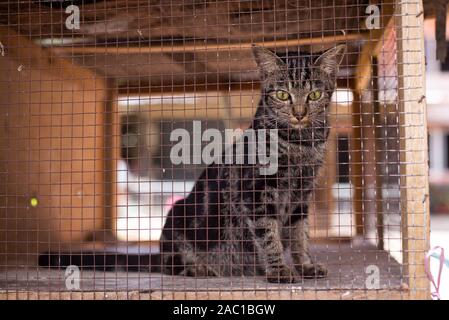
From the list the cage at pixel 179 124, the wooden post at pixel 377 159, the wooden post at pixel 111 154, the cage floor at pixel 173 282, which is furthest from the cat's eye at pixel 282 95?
the wooden post at pixel 111 154

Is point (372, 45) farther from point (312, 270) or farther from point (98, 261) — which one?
point (98, 261)

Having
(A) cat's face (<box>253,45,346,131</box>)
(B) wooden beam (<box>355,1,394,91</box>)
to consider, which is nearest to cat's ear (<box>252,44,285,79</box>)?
(A) cat's face (<box>253,45,346,131</box>)

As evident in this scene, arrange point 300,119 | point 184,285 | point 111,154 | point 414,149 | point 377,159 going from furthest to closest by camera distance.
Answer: point 111,154
point 377,159
point 300,119
point 184,285
point 414,149

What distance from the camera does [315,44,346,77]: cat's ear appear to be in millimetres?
2258

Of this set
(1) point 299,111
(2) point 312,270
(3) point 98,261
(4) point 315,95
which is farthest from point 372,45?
(3) point 98,261

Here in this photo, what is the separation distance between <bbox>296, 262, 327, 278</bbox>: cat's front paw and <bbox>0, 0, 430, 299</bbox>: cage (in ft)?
0.20

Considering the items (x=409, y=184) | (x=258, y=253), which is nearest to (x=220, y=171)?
(x=258, y=253)

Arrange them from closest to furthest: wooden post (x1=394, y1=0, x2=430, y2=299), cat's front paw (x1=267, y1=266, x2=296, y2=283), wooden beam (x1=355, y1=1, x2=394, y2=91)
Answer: wooden post (x1=394, y1=0, x2=430, y2=299), cat's front paw (x1=267, y1=266, x2=296, y2=283), wooden beam (x1=355, y1=1, x2=394, y2=91)

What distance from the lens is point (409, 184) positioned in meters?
1.86

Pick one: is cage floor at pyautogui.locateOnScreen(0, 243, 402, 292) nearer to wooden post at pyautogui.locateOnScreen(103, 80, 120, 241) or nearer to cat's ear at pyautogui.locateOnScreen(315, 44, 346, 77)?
cat's ear at pyautogui.locateOnScreen(315, 44, 346, 77)

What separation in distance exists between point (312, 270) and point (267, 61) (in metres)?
0.89

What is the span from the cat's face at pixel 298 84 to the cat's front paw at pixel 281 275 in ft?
1.91

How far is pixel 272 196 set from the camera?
2.23 meters

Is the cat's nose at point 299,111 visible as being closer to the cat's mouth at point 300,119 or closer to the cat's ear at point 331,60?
the cat's mouth at point 300,119
